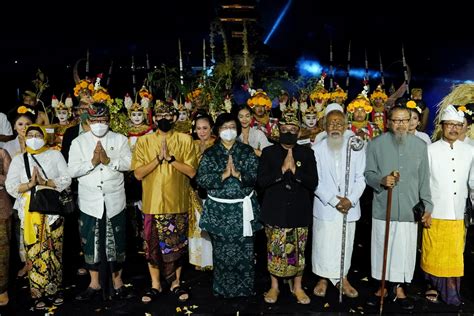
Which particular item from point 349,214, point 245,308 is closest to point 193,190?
point 245,308

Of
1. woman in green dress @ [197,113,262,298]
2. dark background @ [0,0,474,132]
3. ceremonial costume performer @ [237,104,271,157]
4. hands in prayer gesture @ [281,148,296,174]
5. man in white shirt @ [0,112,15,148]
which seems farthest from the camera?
dark background @ [0,0,474,132]

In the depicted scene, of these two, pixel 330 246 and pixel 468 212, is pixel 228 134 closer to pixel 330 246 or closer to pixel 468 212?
pixel 330 246

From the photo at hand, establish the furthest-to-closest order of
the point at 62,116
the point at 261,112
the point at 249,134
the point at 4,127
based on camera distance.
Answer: the point at 62,116
the point at 261,112
the point at 4,127
the point at 249,134

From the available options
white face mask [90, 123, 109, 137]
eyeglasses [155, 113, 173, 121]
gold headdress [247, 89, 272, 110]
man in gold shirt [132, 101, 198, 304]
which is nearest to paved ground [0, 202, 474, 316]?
man in gold shirt [132, 101, 198, 304]

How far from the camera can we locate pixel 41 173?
4.67 m

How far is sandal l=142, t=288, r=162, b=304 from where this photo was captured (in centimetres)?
483

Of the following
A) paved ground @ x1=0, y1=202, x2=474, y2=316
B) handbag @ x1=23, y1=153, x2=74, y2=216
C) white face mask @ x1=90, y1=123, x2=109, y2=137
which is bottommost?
paved ground @ x1=0, y1=202, x2=474, y2=316

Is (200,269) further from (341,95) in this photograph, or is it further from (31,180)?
(341,95)

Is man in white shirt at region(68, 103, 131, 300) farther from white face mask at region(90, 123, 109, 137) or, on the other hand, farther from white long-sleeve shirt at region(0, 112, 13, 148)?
white long-sleeve shirt at region(0, 112, 13, 148)

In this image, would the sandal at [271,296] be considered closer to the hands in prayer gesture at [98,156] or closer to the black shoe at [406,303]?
the black shoe at [406,303]

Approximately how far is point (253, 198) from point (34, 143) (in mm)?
2271

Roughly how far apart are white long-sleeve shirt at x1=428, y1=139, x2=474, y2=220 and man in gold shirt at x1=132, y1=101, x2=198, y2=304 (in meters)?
2.51

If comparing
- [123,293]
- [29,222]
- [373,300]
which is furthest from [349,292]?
[29,222]

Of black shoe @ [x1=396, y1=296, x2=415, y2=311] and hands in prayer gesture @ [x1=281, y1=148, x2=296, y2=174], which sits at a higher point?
hands in prayer gesture @ [x1=281, y1=148, x2=296, y2=174]
